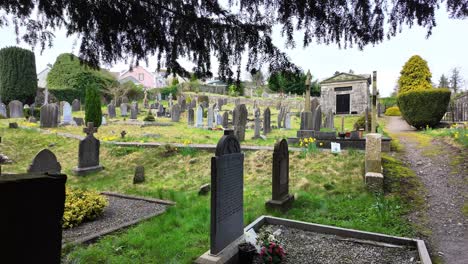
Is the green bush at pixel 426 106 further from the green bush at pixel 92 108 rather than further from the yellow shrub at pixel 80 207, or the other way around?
the green bush at pixel 92 108

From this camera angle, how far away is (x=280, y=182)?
640 centimetres

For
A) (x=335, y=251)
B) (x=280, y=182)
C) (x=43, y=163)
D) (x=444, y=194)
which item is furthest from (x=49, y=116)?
(x=444, y=194)

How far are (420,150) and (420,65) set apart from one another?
16.4 m

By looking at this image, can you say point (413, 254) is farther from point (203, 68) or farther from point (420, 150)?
point (420, 150)

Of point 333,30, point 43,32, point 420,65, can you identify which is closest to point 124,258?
point 43,32

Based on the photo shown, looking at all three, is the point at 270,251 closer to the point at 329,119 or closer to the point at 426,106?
the point at 329,119

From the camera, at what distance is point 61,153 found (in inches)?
495

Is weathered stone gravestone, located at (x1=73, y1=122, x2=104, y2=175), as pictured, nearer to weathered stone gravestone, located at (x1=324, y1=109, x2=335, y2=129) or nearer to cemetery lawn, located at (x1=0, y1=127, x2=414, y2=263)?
cemetery lawn, located at (x1=0, y1=127, x2=414, y2=263)

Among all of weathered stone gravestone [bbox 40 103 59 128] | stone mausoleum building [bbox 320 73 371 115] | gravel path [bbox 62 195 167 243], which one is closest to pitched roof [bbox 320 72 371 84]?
stone mausoleum building [bbox 320 73 371 115]

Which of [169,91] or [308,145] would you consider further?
[169,91]

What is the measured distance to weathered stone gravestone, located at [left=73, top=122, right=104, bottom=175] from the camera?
32.1 ft

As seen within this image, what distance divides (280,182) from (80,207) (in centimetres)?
383

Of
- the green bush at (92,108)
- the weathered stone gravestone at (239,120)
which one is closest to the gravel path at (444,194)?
the weathered stone gravestone at (239,120)

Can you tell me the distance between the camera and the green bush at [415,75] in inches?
938
